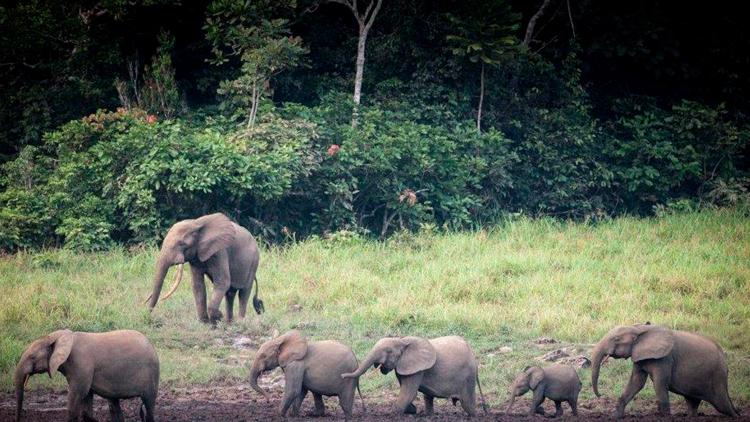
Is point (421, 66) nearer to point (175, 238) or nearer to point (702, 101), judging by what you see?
point (702, 101)

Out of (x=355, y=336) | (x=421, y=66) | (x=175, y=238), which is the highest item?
(x=421, y=66)

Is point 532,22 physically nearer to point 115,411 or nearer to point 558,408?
point 558,408

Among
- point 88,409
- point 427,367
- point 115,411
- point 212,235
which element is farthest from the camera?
point 212,235

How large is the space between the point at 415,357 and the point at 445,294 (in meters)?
5.62

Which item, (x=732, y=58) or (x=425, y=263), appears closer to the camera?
(x=425, y=263)

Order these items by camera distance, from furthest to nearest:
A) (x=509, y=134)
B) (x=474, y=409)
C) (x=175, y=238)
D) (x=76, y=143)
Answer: (x=509, y=134) < (x=76, y=143) < (x=175, y=238) < (x=474, y=409)

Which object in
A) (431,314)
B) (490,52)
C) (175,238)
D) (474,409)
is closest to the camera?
(474,409)

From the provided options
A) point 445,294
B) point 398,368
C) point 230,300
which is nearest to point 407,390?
point 398,368

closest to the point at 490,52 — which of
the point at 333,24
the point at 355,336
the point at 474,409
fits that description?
the point at 333,24

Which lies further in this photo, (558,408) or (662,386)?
(558,408)

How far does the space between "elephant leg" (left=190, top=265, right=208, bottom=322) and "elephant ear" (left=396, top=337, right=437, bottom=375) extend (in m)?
4.21

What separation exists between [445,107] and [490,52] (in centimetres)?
133

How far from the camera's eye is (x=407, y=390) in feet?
31.8

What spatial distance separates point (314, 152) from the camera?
18.7 meters
